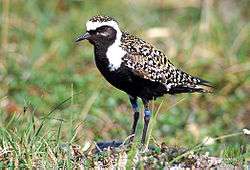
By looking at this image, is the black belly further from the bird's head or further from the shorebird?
the bird's head

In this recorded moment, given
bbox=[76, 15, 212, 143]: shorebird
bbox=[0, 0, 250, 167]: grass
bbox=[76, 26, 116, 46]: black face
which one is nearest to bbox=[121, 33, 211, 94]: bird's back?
bbox=[76, 15, 212, 143]: shorebird

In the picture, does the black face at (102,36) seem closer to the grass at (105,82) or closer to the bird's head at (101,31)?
the bird's head at (101,31)

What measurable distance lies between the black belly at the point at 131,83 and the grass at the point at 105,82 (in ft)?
3.01

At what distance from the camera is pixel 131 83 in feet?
21.0

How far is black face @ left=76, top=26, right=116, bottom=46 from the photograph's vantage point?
6.36 meters

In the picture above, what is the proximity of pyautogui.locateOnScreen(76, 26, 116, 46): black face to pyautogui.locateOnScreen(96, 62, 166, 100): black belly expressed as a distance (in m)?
0.17

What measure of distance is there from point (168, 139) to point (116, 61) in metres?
2.09

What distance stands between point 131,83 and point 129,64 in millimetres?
145

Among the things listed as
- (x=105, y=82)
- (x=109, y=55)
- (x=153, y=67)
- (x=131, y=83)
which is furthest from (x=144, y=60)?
(x=105, y=82)

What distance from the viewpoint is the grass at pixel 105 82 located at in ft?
28.0

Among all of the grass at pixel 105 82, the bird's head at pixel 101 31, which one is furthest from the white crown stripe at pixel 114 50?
the grass at pixel 105 82

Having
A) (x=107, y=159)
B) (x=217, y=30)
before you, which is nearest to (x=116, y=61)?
(x=107, y=159)

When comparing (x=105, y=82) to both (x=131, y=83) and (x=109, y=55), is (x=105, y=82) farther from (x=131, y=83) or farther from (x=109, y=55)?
(x=109, y=55)

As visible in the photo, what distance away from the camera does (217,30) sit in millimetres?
10250
